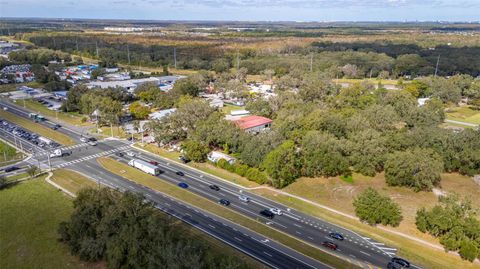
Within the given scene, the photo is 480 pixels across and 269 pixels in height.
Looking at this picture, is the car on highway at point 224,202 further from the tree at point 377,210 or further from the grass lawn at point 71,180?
the grass lawn at point 71,180

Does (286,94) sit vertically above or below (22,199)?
above

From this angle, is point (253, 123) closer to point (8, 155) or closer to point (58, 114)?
point (8, 155)

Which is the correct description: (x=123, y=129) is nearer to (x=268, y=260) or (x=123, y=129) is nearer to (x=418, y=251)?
(x=268, y=260)

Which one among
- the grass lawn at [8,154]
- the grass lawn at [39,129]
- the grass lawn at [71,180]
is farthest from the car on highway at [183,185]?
the grass lawn at [8,154]

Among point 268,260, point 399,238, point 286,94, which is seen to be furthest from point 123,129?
point 399,238

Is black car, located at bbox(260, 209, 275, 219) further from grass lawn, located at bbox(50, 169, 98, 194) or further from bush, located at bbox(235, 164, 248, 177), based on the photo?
grass lawn, located at bbox(50, 169, 98, 194)

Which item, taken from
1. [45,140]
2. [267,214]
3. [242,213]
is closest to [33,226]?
[242,213]
